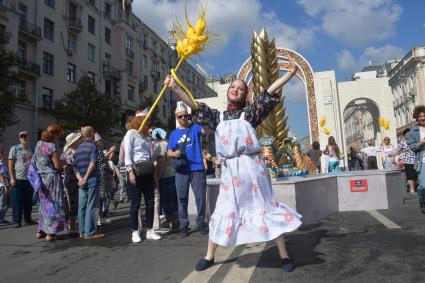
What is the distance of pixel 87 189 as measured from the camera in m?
5.11

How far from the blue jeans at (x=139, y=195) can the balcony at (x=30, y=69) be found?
854 inches

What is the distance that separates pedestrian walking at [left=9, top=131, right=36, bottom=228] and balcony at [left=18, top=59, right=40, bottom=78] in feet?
59.8

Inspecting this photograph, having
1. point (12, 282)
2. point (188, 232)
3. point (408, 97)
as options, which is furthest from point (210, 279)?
point (408, 97)

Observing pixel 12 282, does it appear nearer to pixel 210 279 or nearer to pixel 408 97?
pixel 210 279

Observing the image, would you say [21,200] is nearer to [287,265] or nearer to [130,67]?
[287,265]

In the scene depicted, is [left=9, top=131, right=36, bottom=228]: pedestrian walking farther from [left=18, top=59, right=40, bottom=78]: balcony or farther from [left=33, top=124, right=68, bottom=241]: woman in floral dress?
[left=18, top=59, right=40, bottom=78]: balcony

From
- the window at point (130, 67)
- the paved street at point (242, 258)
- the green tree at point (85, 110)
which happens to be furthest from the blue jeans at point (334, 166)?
the window at point (130, 67)

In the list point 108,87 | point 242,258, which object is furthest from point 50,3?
point 242,258

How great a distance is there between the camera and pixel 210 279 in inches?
112

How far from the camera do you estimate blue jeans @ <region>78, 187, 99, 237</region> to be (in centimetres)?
504

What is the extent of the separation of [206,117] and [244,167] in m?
0.65

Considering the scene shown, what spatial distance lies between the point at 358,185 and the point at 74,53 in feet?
92.4

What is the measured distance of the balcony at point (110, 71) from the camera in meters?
33.1

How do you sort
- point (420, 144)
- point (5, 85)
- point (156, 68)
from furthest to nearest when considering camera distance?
point (156, 68) → point (5, 85) → point (420, 144)
